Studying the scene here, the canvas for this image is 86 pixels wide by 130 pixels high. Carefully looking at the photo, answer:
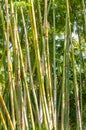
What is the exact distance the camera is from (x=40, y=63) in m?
1.85

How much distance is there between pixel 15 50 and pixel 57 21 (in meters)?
2.36

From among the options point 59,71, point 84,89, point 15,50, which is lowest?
point 84,89

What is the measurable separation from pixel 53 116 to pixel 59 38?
8.82 feet

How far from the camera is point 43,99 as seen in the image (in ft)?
5.89

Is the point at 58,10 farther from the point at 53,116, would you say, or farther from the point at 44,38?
the point at 53,116

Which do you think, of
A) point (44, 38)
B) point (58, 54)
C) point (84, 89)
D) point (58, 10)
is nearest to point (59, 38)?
point (58, 54)

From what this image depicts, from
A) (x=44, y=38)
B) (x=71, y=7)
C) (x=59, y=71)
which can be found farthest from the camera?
(x=59, y=71)

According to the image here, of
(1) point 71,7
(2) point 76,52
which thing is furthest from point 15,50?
(2) point 76,52

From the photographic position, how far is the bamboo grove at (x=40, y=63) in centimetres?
179

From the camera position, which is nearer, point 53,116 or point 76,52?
point 53,116

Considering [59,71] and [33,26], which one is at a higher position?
[33,26]

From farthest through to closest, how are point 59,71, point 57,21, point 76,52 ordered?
1. point 76,52
2. point 59,71
3. point 57,21

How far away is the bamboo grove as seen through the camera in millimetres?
1792

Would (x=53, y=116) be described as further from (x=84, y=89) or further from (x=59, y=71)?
(x=84, y=89)
